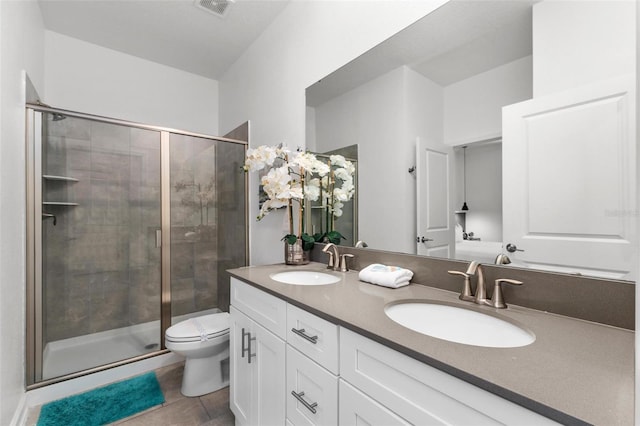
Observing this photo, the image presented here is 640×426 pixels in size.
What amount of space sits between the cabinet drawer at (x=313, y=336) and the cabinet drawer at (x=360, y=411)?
0.07 meters

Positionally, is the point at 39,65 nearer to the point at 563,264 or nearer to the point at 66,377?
the point at 66,377

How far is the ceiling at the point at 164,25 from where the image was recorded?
2.10 meters

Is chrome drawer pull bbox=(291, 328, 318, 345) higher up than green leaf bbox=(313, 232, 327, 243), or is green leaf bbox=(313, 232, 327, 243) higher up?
green leaf bbox=(313, 232, 327, 243)

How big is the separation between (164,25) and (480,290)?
281cm

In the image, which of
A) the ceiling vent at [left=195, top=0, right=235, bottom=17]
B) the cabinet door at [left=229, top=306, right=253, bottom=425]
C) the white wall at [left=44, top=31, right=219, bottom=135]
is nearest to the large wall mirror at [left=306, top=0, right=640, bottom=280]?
the cabinet door at [left=229, top=306, right=253, bottom=425]

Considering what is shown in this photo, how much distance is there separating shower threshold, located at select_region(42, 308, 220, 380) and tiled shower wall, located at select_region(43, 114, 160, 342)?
5 centimetres

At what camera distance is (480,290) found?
3.14 ft

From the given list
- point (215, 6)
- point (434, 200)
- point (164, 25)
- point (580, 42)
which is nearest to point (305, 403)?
point (434, 200)

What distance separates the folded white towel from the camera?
116cm

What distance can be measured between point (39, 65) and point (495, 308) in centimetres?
324

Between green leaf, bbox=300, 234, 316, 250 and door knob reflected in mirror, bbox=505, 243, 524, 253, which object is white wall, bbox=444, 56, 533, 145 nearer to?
door knob reflected in mirror, bbox=505, 243, 524, 253

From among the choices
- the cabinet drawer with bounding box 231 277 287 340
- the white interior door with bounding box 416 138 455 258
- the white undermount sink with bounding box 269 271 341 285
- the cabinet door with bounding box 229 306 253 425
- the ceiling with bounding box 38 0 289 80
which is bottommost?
the cabinet door with bounding box 229 306 253 425

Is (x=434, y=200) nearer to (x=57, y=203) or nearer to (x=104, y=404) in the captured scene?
(x=104, y=404)

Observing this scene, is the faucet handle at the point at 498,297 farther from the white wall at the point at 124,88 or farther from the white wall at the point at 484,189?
the white wall at the point at 124,88
